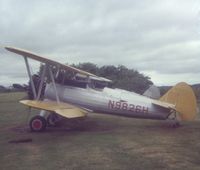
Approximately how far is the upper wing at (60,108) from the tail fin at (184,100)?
A: 10.5 ft

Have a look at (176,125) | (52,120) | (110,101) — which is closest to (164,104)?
(176,125)

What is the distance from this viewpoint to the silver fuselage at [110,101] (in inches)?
517

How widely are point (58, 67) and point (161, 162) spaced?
23.5 feet

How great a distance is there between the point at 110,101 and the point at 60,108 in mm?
1942

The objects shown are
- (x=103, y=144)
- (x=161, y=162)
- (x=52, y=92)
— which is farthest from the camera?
(x=52, y=92)

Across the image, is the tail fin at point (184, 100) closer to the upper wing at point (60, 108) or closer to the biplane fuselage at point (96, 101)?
the biplane fuselage at point (96, 101)

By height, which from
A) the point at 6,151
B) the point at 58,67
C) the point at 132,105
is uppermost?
the point at 58,67

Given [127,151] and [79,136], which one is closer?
[127,151]

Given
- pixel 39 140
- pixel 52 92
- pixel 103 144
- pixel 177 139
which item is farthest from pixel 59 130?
pixel 177 139

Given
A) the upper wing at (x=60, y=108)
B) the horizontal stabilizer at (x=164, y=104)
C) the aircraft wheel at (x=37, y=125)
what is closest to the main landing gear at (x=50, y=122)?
the aircraft wheel at (x=37, y=125)

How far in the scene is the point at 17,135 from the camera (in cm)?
1180

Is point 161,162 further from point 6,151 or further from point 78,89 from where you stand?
point 78,89

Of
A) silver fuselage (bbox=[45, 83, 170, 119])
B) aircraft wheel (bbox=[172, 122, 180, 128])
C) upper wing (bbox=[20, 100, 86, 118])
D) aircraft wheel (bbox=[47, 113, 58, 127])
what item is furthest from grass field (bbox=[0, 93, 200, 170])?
upper wing (bbox=[20, 100, 86, 118])

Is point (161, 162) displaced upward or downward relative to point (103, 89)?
downward
